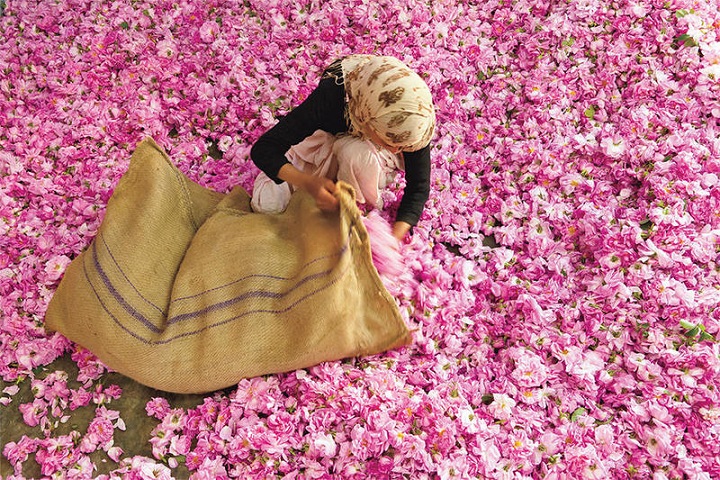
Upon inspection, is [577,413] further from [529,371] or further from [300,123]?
[300,123]

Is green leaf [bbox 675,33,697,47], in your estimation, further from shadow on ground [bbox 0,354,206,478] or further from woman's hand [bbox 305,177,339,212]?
shadow on ground [bbox 0,354,206,478]

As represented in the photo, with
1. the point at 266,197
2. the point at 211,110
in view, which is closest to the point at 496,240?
the point at 266,197

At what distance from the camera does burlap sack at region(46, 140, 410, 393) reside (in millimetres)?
1982

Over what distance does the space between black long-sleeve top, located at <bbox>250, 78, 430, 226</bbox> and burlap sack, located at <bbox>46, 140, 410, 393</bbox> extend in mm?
211

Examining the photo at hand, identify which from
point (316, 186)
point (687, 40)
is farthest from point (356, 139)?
point (687, 40)

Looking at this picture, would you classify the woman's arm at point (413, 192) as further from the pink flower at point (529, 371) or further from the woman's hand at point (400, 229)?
the pink flower at point (529, 371)

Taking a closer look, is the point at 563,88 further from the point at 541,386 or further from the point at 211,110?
the point at 211,110

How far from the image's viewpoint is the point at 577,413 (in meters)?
2.07

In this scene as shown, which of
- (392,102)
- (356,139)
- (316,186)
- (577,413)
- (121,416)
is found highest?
(392,102)

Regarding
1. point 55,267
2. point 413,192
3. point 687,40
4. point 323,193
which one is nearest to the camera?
point 323,193

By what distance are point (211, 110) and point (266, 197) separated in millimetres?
890

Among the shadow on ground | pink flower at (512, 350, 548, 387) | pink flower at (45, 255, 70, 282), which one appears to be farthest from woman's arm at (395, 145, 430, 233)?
pink flower at (45, 255, 70, 282)

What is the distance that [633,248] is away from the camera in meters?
2.40

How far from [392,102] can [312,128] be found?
46 cm
